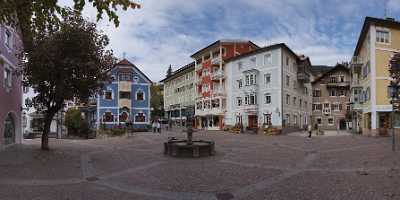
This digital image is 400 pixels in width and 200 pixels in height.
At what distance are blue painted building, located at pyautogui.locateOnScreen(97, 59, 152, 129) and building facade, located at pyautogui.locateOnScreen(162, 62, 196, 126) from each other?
565 inches

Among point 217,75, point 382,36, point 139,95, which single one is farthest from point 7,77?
point 217,75

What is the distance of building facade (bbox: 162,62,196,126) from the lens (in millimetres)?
67994

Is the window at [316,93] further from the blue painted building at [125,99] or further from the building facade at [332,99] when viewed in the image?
the blue painted building at [125,99]

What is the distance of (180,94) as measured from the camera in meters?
74.2

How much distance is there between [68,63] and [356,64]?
36.8 meters

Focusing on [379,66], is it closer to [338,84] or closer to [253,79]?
[253,79]

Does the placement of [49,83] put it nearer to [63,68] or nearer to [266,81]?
[63,68]

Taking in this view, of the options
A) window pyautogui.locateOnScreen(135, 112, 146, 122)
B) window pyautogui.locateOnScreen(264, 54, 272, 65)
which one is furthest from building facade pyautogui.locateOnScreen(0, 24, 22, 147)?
window pyautogui.locateOnScreen(264, 54, 272, 65)

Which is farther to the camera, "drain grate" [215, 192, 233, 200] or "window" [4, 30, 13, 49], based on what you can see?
"window" [4, 30, 13, 49]

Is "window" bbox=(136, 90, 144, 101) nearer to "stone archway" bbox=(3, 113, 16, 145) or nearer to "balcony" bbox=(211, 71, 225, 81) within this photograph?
"balcony" bbox=(211, 71, 225, 81)

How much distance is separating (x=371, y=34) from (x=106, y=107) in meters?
37.3

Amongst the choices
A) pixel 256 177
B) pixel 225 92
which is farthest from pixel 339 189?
pixel 225 92

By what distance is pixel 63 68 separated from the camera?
18953 mm

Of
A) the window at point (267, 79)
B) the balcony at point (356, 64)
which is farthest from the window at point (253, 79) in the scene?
the balcony at point (356, 64)
